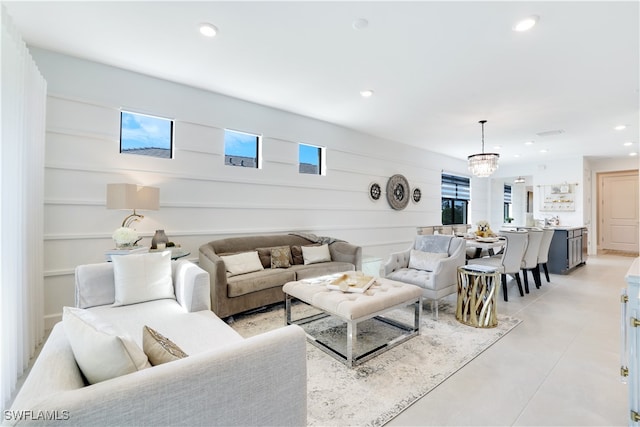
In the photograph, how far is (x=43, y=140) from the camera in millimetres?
2680

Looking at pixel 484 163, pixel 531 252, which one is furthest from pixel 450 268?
pixel 484 163

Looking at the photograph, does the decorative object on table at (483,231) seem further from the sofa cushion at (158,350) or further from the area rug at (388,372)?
the sofa cushion at (158,350)

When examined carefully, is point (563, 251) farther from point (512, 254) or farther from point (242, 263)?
point (242, 263)

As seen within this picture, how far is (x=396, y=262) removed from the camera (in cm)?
370

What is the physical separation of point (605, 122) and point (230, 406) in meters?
6.89

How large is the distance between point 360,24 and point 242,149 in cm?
249

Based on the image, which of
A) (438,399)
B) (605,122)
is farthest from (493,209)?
(438,399)

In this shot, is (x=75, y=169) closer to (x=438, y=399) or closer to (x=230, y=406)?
(x=230, y=406)

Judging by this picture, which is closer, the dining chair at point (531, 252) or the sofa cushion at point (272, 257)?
the sofa cushion at point (272, 257)

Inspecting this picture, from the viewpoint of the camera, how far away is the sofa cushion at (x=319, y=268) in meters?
3.69

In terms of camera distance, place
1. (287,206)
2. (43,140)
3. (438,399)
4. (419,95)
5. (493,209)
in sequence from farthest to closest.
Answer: (493,209)
(287,206)
(419,95)
(43,140)
(438,399)

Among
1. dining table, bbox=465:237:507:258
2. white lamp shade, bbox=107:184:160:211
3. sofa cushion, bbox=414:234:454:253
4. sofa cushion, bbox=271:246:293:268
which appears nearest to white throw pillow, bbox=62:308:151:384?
white lamp shade, bbox=107:184:160:211

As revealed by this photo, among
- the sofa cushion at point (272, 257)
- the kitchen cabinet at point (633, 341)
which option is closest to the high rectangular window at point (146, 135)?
Result: the sofa cushion at point (272, 257)

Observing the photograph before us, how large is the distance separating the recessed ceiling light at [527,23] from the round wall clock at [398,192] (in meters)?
4.00
